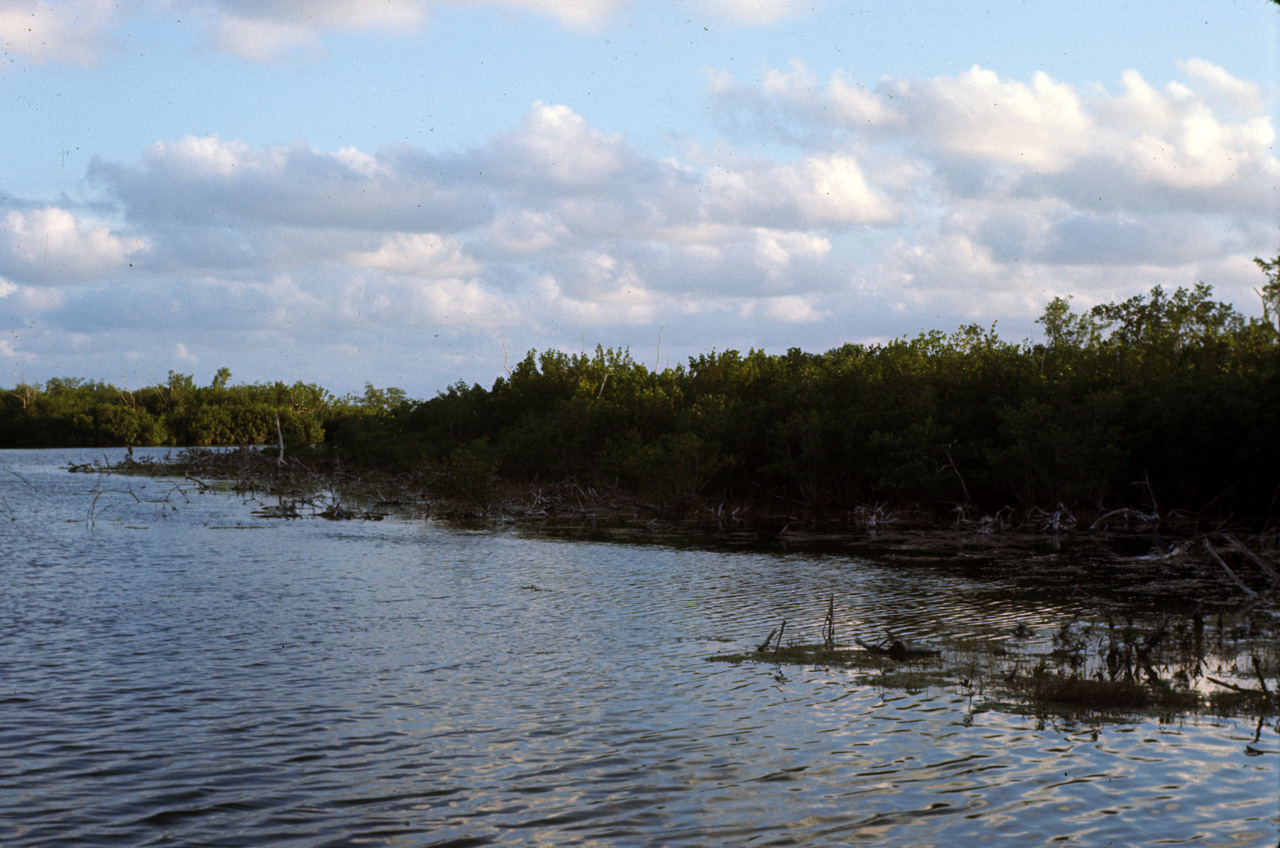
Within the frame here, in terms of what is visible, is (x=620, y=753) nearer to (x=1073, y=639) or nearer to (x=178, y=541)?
(x=1073, y=639)

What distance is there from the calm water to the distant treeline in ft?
56.8

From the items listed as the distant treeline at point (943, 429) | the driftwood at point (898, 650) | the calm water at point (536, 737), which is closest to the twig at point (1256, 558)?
the calm water at point (536, 737)

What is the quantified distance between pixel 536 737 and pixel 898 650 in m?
6.76

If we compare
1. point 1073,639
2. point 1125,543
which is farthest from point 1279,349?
point 1073,639

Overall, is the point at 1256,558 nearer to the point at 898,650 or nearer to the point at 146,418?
the point at 898,650

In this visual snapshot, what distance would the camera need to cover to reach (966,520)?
1608 inches

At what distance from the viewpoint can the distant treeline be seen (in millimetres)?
40250

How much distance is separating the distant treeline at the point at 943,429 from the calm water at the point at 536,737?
17.3m

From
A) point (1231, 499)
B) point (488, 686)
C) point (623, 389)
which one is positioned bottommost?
point (488, 686)

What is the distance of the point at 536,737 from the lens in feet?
37.8

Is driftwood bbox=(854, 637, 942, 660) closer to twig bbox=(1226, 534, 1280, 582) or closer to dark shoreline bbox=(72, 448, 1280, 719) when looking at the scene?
dark shoreline bbox=(72, 448, 1280, 719)

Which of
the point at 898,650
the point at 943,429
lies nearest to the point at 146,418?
the point at 943,429

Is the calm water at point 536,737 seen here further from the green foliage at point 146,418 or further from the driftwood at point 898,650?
the green foliage at point 146,418

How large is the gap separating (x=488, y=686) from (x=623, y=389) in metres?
49.8
